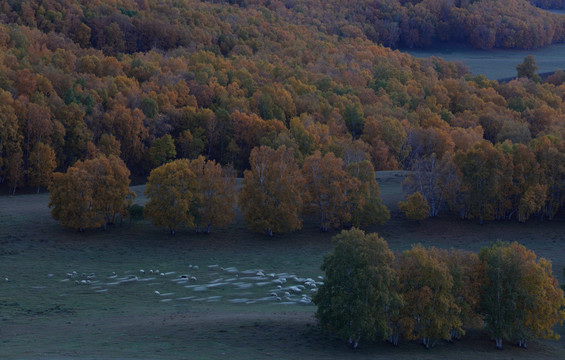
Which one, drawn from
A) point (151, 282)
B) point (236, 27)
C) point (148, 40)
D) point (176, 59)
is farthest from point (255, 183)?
point (236, 27)

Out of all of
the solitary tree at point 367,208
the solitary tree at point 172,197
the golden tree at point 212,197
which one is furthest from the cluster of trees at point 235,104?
the solitary tree at point 172,197

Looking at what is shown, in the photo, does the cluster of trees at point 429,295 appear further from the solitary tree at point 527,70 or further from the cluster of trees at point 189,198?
the solitary tree at point 527,70

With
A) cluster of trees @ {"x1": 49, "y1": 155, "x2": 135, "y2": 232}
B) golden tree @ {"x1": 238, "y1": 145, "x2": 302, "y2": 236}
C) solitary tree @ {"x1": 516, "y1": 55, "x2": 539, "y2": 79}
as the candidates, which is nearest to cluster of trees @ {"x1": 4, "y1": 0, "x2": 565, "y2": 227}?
golden tree @ {"x1": 238, "y1": 145, "x2": 302, "y2": 236}

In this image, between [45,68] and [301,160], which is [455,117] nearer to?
[301,160]

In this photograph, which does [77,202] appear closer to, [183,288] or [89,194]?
[89,194]

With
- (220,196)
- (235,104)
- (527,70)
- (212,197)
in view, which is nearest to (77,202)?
(212,197)

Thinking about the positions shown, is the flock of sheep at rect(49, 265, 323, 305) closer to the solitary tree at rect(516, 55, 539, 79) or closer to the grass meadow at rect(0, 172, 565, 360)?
the grass meadow at rect(0, 172, 565, 360)
